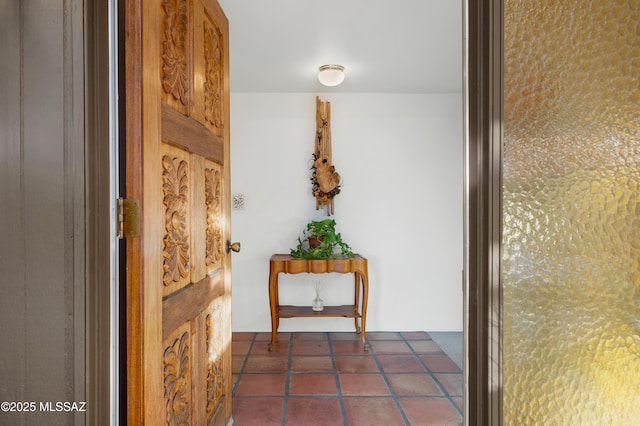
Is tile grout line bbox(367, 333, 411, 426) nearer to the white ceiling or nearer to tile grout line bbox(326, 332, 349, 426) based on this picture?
tile grout line bbox(326, 332, 349, 426)

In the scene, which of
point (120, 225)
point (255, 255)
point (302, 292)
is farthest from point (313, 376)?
point (120, 225)

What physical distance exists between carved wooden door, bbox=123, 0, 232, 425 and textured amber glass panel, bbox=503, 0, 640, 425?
3.27ft

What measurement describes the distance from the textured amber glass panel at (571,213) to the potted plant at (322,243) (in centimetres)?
254

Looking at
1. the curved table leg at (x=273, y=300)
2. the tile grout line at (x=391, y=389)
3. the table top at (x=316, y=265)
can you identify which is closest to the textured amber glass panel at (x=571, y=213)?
the tile grout line at (x=391, y=389)

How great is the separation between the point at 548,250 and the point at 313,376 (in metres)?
2.26

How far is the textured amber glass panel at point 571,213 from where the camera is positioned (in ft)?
2.46

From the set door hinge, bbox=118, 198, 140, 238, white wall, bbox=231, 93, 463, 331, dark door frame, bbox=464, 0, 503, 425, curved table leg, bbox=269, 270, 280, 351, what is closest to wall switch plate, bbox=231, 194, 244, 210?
white wall, bbox=231, 93, 463, 331

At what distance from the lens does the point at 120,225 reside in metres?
1.07

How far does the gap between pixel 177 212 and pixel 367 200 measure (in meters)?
2.66

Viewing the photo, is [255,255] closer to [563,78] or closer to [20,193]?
[20,193]

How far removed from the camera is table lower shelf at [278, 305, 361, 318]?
11.1ft

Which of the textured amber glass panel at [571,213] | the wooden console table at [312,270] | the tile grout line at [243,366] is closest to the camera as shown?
the textured amber glass panel at [571,213]

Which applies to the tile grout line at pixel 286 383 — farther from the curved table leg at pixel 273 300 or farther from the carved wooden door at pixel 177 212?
the carved wooden door at pixel 177 212

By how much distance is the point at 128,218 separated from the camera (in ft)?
3.55
